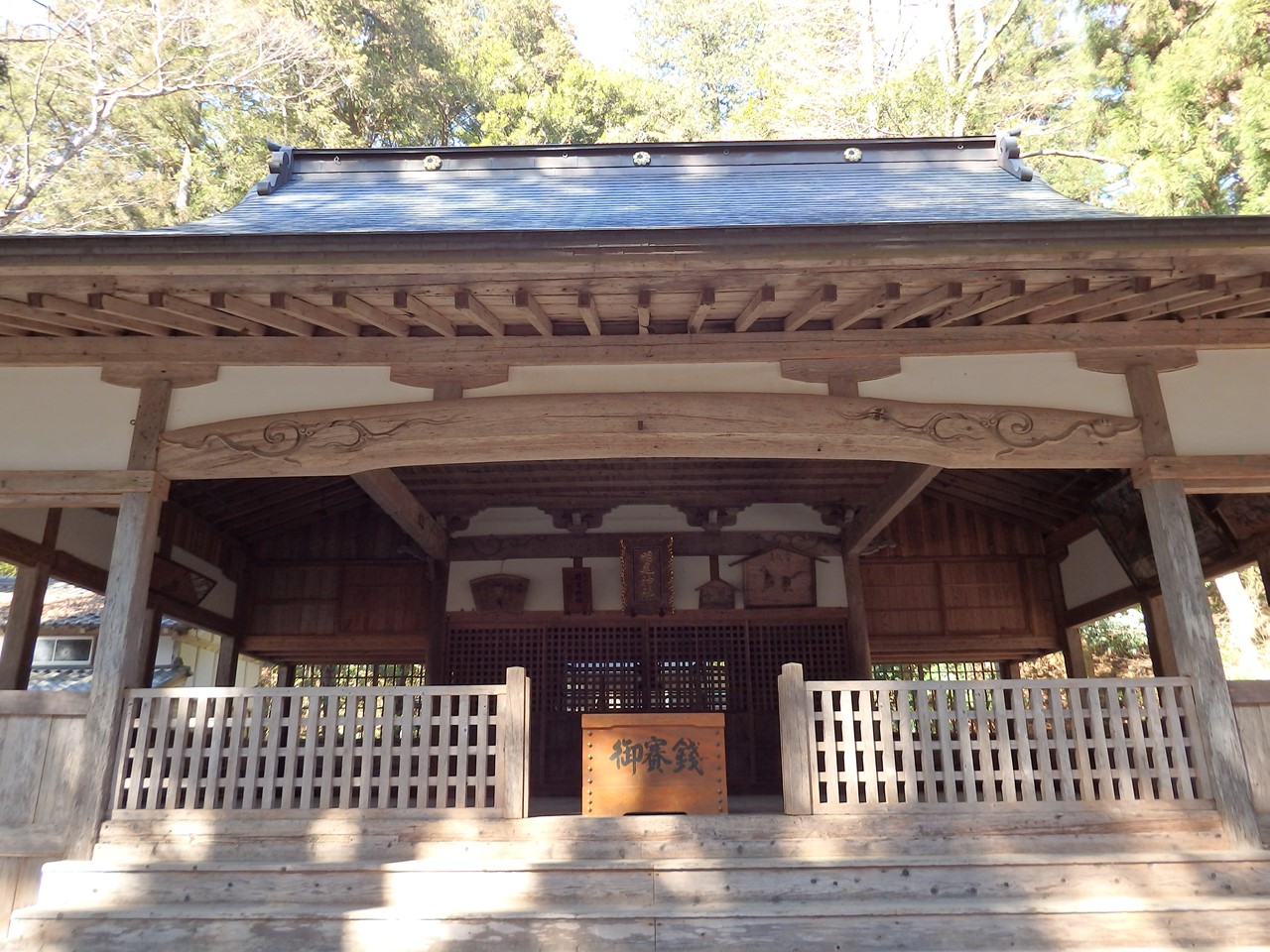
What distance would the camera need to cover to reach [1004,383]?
5.43 m

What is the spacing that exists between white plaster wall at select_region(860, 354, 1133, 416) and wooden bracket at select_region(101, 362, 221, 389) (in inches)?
157

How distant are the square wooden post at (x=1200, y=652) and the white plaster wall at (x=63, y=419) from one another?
6024 millimetres

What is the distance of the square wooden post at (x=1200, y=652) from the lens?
460cm

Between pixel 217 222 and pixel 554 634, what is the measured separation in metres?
5.18

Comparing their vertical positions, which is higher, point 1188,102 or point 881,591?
point 1188,102

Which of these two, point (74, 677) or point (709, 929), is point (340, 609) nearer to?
point (74, 677)

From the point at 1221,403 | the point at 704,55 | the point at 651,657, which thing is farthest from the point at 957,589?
the point at 704,55

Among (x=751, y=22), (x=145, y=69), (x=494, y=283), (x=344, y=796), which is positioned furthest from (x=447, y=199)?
(x=751, y=22)

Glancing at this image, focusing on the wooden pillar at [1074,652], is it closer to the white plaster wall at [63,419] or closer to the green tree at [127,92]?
the white plaster wall at [63,419]

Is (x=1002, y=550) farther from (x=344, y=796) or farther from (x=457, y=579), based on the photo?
(x=344, y=796)

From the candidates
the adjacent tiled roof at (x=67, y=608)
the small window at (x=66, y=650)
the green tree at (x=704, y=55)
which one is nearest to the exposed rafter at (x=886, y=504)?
the adjacent tiled roof at (x=67, y=608)

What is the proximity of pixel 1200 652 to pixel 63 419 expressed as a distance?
6620 mm

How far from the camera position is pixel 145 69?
1712 cm

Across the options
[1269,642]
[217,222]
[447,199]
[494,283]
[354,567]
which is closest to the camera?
[494,283]
